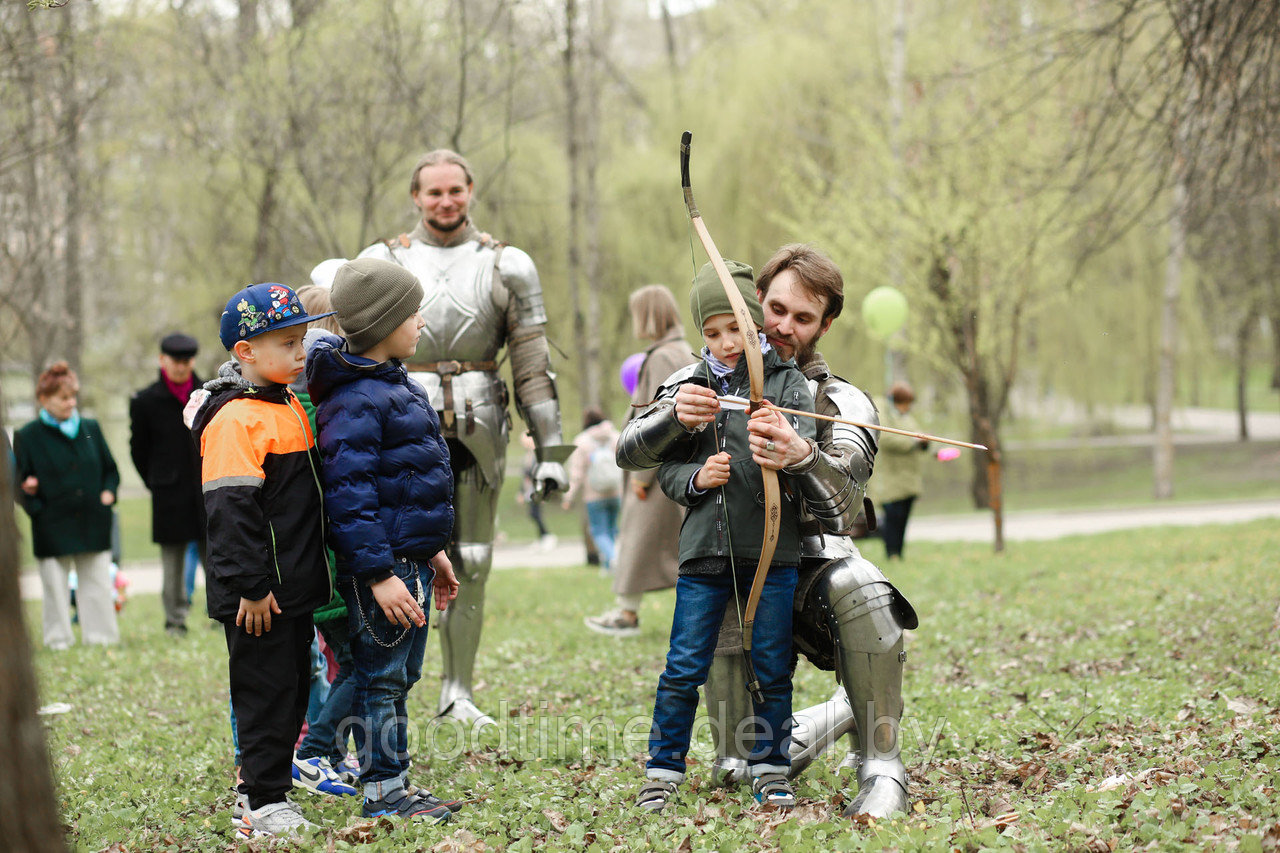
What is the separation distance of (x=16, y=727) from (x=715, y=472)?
196cm

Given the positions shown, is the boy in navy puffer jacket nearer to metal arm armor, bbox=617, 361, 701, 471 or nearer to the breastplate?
metal arm armor, bbox=617, 361, 701, 471

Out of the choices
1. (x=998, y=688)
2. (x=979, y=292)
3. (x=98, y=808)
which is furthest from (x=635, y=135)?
(x=98, y=808)

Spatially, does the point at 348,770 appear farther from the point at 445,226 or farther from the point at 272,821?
the point at 445,226

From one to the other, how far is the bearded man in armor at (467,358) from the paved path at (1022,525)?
828cm

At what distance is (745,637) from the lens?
3.60m

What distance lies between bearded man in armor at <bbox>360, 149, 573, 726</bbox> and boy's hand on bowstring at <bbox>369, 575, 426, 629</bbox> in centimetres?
155

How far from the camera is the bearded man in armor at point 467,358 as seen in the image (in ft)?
16.7

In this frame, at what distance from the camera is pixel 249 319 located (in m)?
3.54

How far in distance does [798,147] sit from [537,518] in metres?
7.74

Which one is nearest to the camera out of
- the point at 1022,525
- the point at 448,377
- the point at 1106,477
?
the point at 448,377

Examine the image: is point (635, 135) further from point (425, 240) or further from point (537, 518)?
point (425, 240)

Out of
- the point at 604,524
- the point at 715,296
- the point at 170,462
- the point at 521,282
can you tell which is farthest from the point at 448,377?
the point at 604,524

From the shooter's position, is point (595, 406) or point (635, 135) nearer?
point (595, 406)

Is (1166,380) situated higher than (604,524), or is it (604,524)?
(1166,380)
